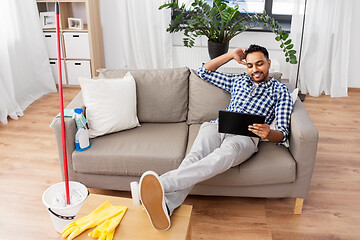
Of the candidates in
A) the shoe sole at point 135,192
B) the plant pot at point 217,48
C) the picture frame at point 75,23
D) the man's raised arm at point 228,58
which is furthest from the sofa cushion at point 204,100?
the picture frame at point 75,23

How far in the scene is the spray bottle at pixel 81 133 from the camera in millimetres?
2291

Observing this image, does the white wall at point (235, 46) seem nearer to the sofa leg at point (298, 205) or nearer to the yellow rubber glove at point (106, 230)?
the sofa leg at point (298, 205)

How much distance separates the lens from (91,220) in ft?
5.74

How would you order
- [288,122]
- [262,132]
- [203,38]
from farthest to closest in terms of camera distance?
[203,38] < [288,122] < [262,132]

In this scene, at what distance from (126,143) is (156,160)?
25cm

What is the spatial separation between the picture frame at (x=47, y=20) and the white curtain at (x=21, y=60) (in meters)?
0.14

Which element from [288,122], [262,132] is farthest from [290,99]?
[262,132]

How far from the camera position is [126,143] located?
7.83 ft

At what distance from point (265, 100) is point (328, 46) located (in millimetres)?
1992

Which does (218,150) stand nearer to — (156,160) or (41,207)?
(156,160)

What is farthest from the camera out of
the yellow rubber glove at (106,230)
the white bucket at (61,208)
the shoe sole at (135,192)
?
the white bucket at (61,208)

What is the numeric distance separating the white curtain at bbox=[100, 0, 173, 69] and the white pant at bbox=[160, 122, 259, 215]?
1.99 metres

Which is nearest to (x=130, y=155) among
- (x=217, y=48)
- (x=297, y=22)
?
(x=217, y=48)

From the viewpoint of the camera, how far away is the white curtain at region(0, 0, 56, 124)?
11.6ft
